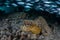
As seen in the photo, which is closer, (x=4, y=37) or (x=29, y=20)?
→ (x=4, y=37)

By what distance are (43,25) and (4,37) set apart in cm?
47

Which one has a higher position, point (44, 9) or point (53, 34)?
point (44, 9)

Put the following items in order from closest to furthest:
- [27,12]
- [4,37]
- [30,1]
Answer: [4,37], [30,1], [27,12]

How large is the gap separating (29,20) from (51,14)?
268 millimetres

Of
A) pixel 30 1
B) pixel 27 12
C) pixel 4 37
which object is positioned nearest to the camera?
pixel 4 37

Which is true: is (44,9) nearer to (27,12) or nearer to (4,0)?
(27,12)

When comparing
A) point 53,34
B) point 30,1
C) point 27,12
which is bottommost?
point 53,34

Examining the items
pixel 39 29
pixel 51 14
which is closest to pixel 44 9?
pixel 51 14

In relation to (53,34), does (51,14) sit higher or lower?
higher

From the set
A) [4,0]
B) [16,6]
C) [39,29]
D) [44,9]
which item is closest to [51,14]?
[44,9]

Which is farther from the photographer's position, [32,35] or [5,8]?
[5,8]

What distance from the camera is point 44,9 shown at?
220 centimetres

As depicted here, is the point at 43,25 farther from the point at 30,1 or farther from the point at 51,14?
the point at 30,1

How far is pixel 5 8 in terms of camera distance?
2.31 m
